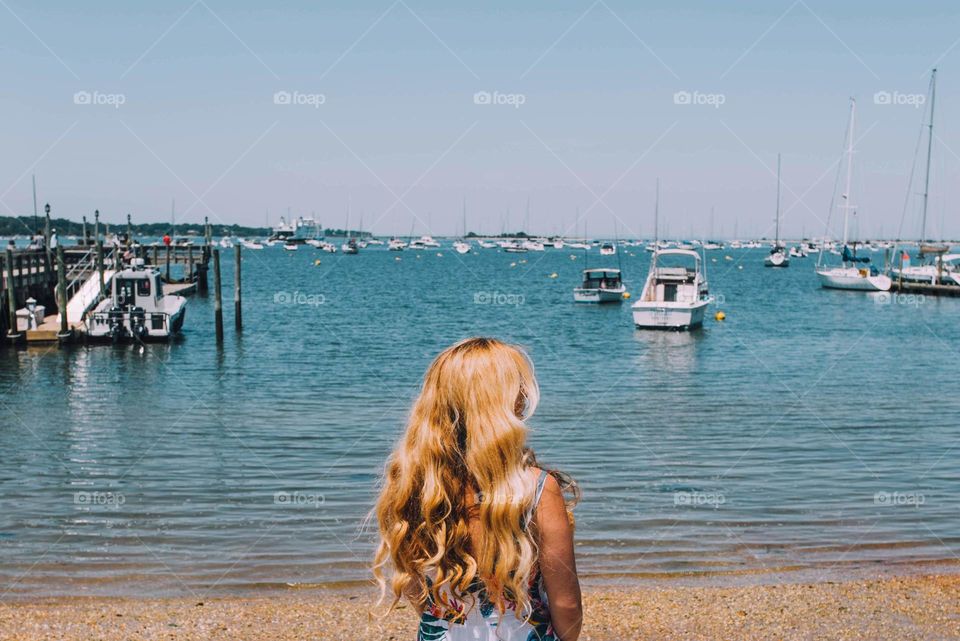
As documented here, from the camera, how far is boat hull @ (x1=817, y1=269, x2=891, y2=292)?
74812mm

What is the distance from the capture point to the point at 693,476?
15703 millimetres

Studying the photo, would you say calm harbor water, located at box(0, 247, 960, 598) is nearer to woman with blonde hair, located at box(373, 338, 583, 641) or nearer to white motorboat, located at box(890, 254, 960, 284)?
woman with blonde hair, located at box(373, 338, 583, 641)

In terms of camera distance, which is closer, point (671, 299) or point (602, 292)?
point (671, 299)

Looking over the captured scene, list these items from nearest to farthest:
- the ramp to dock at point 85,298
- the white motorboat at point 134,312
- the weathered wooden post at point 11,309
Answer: the weathered wooden post at point 11,309, the white motorboat at point 134,312, the ramp to dock at point 85,298

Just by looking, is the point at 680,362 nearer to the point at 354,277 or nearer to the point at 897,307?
the point at 897,307

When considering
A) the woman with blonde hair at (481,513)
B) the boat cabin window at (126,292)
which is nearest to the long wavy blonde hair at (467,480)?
the woman with blonde hair at (481,513)

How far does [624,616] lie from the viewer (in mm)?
8109

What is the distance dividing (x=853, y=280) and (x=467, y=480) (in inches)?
3244

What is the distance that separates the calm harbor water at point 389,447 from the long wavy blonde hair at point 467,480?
12.3 feet

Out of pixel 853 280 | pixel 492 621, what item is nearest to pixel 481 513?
pixel 492 621

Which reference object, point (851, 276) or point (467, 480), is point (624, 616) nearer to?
point (467, 480)

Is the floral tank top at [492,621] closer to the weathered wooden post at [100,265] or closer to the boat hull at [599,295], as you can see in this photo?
the weathered wooden post at [100,265]

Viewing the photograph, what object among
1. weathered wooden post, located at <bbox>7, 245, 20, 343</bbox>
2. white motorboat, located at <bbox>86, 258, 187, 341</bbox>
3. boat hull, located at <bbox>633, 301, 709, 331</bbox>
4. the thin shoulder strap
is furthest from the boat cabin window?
the thin shoulder strap

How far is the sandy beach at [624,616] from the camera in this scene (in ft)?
25.3
